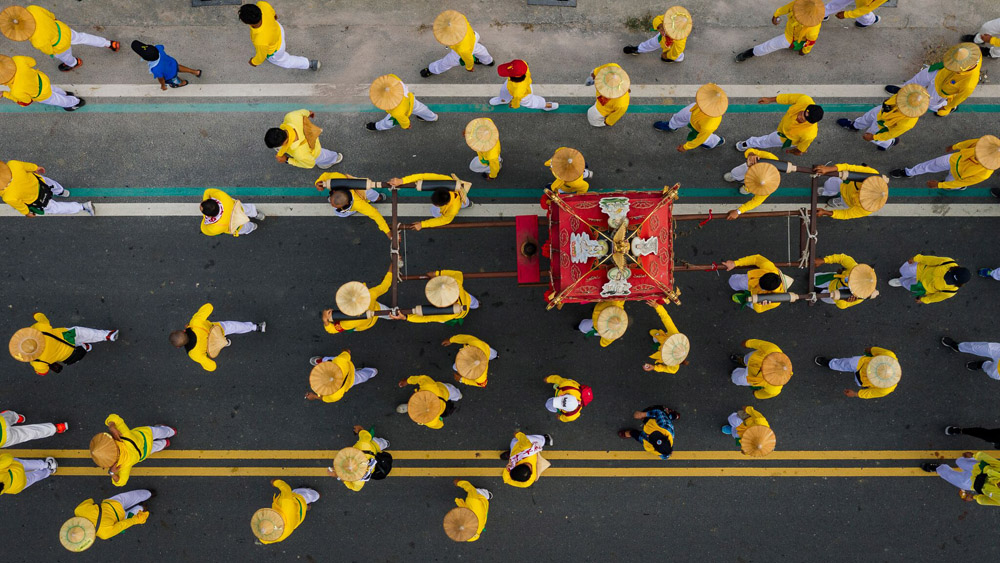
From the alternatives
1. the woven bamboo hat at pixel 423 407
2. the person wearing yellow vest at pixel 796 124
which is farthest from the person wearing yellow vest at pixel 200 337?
the person wearing yellow vest at pixel 796 124

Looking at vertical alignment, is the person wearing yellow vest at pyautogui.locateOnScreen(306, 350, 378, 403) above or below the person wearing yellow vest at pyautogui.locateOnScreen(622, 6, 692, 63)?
below

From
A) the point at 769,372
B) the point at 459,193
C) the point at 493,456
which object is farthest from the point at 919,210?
the point at 493,456

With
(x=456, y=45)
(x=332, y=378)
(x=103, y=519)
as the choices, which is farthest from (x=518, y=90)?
(x=103, y=519)

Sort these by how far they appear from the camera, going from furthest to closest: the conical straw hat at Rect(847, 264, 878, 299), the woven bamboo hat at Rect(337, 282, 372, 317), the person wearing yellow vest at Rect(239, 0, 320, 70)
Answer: the person wearing yellow vest at Rect(239, 0, 320, 70)
the conical straw hat at Rect(847, 264, 878, 299)
the woven bamboo hat at Rect(337, 282, 372, 317)

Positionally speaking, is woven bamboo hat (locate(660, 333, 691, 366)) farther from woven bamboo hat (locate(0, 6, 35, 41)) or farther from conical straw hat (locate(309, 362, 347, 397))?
woven bamboo hat (locate(0, 6, 35, 41))

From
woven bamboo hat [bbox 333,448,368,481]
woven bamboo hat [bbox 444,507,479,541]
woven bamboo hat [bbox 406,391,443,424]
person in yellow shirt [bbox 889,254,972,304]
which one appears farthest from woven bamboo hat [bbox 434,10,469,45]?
person in yellow shirt [bbox 889,254,972,304]

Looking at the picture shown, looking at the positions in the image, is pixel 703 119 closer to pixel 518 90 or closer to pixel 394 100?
pixel 518 90

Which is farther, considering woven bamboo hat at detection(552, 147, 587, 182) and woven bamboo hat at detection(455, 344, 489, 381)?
woven bamboo hat at detection(455, 344, 489, 381)

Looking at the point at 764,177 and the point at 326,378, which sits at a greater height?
the point at 764,177
